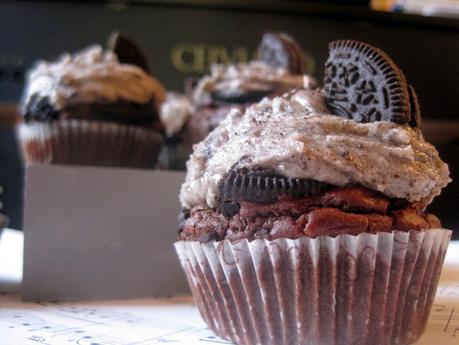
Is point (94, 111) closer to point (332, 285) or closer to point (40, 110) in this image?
point (40, 110)

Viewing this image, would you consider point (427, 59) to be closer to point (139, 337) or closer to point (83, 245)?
point (139, 337)

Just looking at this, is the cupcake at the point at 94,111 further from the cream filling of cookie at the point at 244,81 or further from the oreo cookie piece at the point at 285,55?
the oreo cookie piece at the point at 285,55

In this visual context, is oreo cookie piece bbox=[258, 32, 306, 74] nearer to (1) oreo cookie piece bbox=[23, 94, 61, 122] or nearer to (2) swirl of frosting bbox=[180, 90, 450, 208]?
(1) oreo cookie piece bbox=[23, 94, 61, 122]

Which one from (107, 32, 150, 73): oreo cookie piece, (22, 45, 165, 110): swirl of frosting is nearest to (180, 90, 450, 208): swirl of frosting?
(22, 45, 165, 110): swirl of frosting

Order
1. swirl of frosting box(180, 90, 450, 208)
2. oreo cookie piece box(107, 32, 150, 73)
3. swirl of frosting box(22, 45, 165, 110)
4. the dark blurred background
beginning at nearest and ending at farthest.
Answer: swirl of frosting box(180, 90, 450, 208)
swirl of frosting box(22, 45, 165, 110)
oreo cookie piece box(107, 32, 150, 73)
the dark blurred background

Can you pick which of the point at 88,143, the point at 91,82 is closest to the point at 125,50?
the point at 91,82

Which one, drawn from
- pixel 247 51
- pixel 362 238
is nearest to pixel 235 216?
pixel 362 238

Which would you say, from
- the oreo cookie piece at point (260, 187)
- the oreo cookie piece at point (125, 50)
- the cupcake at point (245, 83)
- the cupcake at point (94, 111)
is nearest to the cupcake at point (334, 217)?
the oreo cookie piece at point (260, 187)
